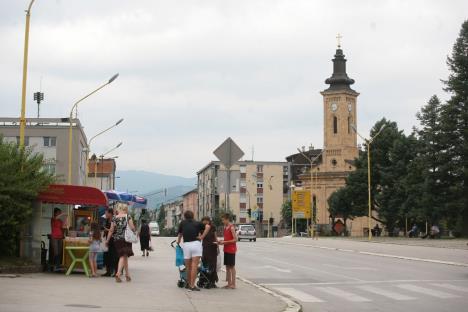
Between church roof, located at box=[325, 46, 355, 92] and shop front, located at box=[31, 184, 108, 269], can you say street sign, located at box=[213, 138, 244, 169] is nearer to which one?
shop front, located at box=[31, 184, 108, 269]

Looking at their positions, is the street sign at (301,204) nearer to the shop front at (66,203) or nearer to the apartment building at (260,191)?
the apartment building at (260,191)

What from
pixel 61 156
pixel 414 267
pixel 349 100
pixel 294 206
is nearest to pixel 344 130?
pixel 349 100

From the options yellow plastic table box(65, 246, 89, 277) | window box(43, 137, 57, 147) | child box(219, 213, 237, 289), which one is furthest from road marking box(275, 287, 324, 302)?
window box(43, 137, 57, 147)

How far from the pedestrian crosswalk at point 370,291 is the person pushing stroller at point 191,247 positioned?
2.10 meters

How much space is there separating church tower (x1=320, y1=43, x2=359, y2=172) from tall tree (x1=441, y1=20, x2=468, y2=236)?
206 ft

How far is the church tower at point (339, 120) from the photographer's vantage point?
414 ft

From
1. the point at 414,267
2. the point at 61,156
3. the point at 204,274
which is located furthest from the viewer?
the point at 61,156

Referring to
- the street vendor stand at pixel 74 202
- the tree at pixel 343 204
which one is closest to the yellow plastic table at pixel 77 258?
the street vendor stand at pixel 74 202

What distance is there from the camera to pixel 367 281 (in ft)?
64.2

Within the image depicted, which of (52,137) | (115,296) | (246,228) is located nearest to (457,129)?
(246,228)

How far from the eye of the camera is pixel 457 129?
62.2 meters

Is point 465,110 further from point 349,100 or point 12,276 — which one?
point 349,100

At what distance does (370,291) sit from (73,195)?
7972 millimetres

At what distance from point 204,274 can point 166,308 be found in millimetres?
4253
